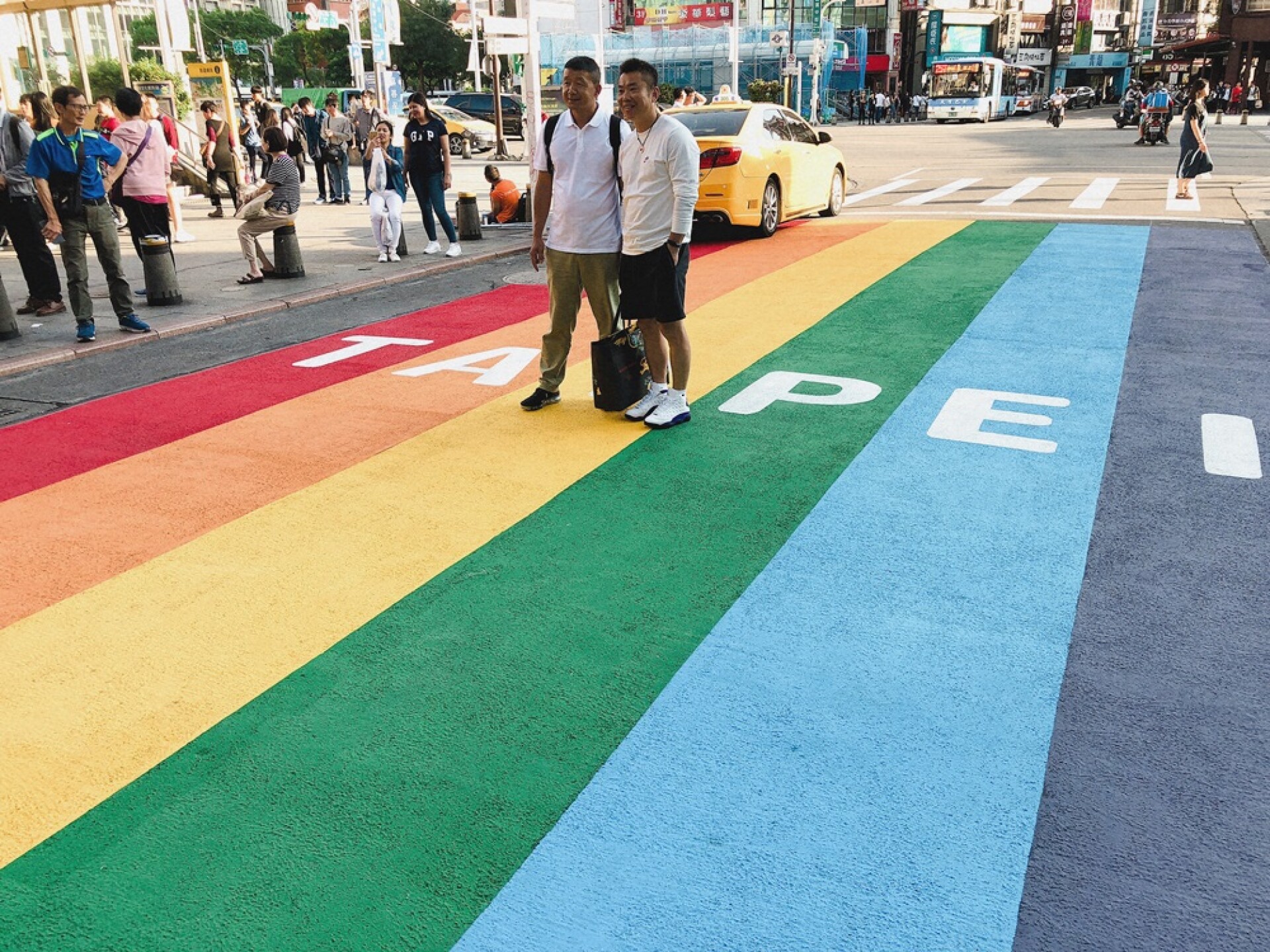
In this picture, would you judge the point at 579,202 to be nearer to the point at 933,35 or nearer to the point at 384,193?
the point at 384,193

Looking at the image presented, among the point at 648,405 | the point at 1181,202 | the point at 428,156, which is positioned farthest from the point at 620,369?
the point at 1181,202

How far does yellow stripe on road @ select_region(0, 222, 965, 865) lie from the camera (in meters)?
3.45

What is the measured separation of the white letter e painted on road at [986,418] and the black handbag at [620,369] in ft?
6.00

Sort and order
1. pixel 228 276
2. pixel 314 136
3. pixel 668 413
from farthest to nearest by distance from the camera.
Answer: pixel 314 136 → pixel 228 276 → pixel 668 413

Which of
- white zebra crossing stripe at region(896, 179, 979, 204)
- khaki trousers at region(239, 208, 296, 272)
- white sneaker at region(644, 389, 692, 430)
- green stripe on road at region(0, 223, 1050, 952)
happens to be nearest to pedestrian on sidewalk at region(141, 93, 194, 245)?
khaki trousers at region(239, 208, 296, 272)

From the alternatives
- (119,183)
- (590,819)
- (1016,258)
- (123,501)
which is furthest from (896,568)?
(119,183)

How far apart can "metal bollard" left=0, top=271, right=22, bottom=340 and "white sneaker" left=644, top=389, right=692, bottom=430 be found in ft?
→ 21.5

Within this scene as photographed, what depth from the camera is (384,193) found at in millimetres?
13141

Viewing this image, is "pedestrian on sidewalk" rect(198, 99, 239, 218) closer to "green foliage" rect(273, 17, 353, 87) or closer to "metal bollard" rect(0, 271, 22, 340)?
"metal bollard" rect(0, 271, 22, 340)

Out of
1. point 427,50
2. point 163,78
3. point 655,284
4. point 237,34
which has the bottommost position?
point 655,284

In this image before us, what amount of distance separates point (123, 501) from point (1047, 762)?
4.80m

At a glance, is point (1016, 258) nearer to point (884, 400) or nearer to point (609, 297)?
point (884, 400)

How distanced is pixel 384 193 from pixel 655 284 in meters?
8.14

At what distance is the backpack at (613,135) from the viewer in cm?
612
